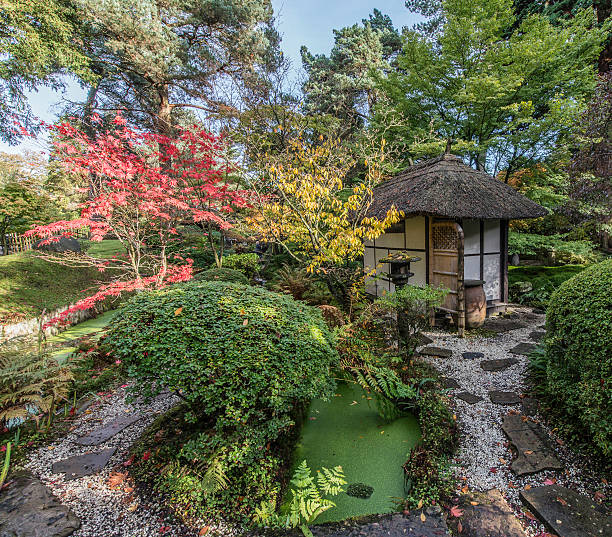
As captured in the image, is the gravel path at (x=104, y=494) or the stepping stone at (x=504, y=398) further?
the stepping stone at (x=504, y=398)

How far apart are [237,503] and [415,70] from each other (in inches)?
477

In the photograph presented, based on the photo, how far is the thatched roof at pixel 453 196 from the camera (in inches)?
226

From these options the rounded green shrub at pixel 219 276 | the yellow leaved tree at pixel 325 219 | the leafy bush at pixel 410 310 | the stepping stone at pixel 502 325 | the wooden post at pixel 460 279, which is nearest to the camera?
the leafy bush at pixel 410 310

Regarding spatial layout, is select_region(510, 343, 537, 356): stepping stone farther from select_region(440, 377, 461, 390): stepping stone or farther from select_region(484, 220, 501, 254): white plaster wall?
select_region(484, 220, 501, 254): white plaster wall

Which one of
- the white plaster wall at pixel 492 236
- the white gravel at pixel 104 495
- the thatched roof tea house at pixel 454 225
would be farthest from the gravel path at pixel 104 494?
the white plaster wall at pixel 492 236

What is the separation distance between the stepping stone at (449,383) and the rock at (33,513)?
383cm

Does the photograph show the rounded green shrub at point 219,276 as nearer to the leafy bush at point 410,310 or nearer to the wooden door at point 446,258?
the leafy bush at point 410,310

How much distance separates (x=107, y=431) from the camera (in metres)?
3.13

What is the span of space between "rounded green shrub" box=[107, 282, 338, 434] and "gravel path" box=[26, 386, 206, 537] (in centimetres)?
62

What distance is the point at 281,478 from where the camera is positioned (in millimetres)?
2400

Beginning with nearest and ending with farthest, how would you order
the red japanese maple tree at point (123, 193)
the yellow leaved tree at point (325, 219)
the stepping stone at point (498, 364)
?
the stepping stone at point (498, 364) → the yellow leaved tree at point (325, 219) → the red japanese maple tree at point (123, 193)

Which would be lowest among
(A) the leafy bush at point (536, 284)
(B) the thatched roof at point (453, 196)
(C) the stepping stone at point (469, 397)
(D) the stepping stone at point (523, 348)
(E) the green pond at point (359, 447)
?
(E) the green pond at point (359, 447)

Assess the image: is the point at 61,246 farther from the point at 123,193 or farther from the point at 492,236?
the point at 492,236

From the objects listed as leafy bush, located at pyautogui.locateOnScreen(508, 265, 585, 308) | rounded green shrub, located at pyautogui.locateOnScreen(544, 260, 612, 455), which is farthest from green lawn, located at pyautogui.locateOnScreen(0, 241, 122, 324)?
leafy bush, located at pyautogui.locateOnScreen(508, 265, 585, 308)
